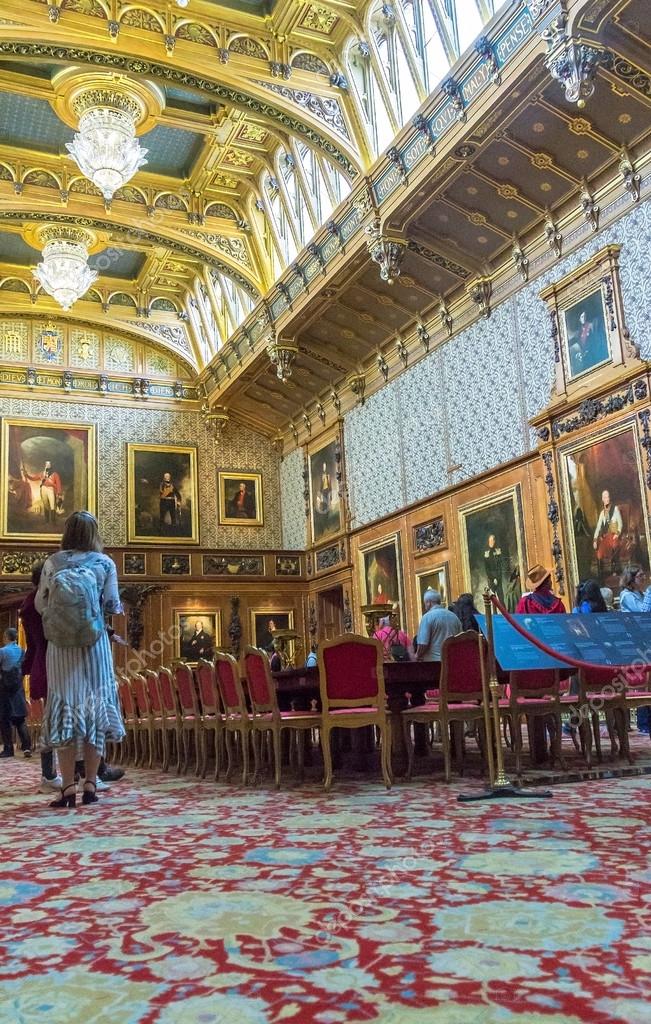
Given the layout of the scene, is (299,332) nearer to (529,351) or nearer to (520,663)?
(529,351)

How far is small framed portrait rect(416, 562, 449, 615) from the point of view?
543 inches

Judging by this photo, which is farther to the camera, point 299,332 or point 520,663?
point 299,332

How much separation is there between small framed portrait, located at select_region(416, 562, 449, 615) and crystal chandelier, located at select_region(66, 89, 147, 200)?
7577mm

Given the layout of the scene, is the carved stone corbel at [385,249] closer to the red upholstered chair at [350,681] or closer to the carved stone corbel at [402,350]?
the carved stone corbel at [402,350]

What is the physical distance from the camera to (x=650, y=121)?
9.66 meters

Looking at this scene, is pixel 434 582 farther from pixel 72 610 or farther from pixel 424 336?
pixel 72 610

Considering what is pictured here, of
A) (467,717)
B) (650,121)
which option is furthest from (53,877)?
(650,121)

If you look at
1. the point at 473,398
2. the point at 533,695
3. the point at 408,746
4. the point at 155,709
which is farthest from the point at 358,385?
the point at 533,695

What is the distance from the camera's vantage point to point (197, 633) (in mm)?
18844

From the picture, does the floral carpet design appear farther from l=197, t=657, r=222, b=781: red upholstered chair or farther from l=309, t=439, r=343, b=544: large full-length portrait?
l=309, t=439, r=343, b=544: large full-length portrait

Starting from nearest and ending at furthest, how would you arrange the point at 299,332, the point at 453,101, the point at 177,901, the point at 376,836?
1. the point at 177,901
2. the point at 376,836
3. the point at 453,101
4. the point at 299,332

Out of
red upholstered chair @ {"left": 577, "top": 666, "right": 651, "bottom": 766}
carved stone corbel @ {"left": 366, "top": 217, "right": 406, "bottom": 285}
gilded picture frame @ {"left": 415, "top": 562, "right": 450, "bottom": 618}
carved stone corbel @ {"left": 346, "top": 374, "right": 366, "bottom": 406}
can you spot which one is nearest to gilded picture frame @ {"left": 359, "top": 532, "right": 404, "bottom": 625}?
gilded picture frame @ {"left": 415, "top": 562, "right": 450, "bottom": 618}

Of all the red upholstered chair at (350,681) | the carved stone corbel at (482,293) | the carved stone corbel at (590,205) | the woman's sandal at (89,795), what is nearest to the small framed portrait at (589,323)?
the carved stone corbel at (590,205)

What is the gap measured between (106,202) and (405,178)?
617cm
